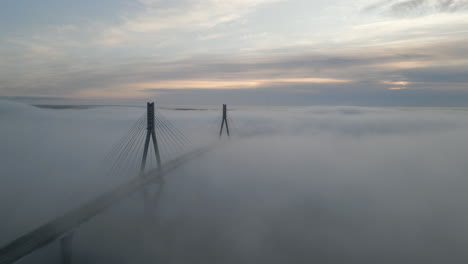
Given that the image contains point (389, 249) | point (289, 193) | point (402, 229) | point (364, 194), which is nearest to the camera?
point (389, 249)

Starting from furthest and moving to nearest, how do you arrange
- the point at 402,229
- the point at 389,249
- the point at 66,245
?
the point at 402,229
the point at 389,249
the point at 66,245

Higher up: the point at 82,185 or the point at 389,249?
the point at 82,185

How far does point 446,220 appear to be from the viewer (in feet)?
63.5

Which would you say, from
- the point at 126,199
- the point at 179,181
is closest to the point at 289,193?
the point at 179,181

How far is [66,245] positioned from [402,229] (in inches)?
699

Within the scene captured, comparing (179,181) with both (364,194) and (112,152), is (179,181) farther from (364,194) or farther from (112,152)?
(112,152)

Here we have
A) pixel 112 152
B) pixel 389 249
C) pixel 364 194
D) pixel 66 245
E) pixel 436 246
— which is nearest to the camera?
pixel 66 245

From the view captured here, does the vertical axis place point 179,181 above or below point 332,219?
above

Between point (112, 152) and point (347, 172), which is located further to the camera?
point (112, 152)

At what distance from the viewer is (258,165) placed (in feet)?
107

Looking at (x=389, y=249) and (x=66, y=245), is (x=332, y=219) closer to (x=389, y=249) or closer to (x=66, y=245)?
(x=389, y=249)

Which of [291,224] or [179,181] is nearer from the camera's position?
[291,224]

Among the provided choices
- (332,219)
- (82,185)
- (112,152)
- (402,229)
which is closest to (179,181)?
(82,185)

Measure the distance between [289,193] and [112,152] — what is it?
30087mm
